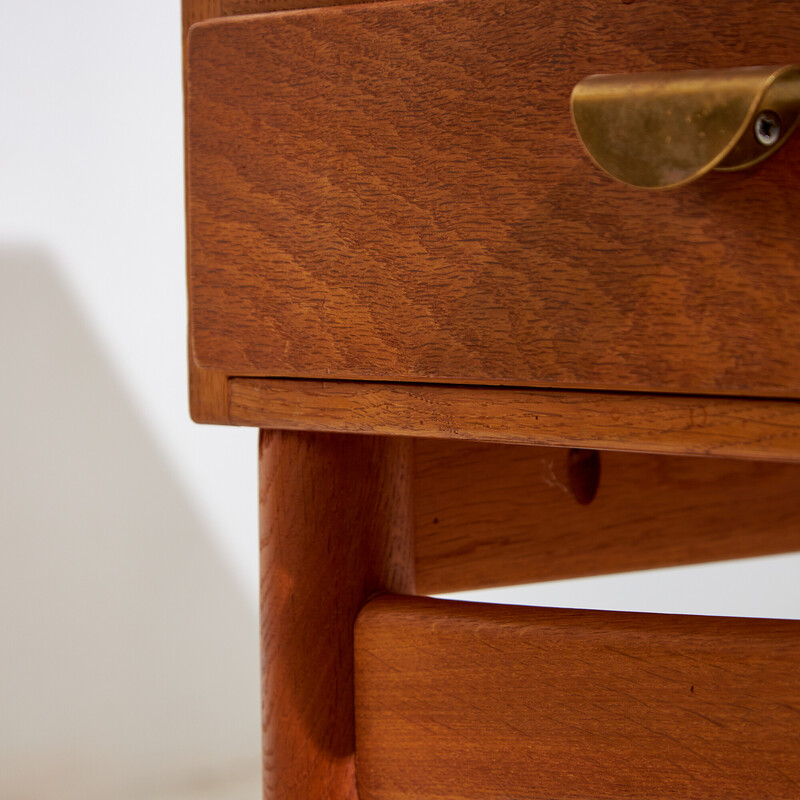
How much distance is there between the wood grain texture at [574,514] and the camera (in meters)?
0.40

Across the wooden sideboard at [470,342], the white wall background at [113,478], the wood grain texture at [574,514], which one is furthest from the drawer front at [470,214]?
the white wall background at [113,478]

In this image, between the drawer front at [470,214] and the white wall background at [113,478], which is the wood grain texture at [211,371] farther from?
the white wall background at [113,478]

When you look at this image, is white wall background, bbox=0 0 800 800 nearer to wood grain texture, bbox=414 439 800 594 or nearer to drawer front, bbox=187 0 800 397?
wood grain texture, bbox=414 439 800 594

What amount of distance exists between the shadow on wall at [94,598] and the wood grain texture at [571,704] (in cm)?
61

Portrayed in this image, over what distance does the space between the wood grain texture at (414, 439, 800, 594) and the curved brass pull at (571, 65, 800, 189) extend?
172 mm

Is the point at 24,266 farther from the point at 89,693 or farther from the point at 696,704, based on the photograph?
the point at 696,704

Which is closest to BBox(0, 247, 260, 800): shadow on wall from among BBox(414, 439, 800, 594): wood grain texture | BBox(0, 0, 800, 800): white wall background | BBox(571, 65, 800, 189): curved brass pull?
BBox(0, 0, 800, 800): white wall background

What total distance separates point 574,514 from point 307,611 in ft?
0.58

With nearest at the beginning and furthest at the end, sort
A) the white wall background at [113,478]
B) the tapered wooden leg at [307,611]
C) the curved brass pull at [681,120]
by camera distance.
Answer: the curved brass pull at [681,120], the tapered wooden leg at [307,611], the white wall background at [113,478]

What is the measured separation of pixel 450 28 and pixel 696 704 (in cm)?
19

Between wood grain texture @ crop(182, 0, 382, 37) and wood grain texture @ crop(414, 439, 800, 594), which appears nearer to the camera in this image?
wood grain texture @ crop(182, 0, 382, 37)

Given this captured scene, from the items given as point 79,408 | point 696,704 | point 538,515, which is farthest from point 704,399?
point 79,408

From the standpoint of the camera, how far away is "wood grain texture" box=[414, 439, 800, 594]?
401 mm

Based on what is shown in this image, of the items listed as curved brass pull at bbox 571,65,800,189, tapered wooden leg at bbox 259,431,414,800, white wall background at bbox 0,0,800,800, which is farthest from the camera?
white wall background at bbox 0,0,800,800
